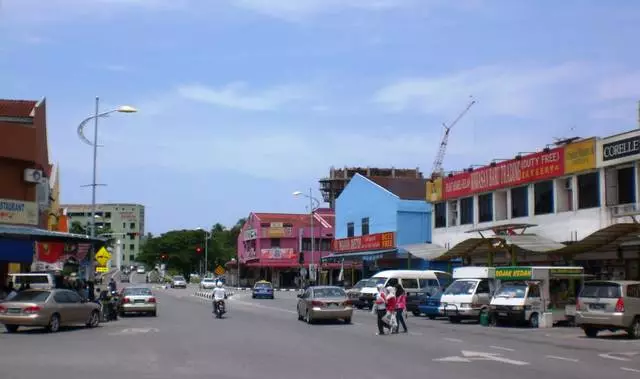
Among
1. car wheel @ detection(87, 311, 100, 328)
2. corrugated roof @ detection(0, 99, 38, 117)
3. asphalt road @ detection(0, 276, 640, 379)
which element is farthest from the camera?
corrugated roof @ detection(0, 99, 38, 117)

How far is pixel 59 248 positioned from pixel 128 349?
41.1m

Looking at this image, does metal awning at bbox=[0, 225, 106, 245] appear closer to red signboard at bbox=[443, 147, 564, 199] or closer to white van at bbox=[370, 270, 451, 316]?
white van at bbox=[370, 270, 451, 316]

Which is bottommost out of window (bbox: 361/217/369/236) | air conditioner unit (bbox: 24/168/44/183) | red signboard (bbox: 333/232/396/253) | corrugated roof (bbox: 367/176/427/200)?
red signboard (bbox: 333/232/396/253)

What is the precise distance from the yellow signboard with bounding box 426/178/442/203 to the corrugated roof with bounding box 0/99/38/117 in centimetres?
2559

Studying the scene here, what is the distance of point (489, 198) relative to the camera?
44906mm

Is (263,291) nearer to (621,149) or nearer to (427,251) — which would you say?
(427,251)

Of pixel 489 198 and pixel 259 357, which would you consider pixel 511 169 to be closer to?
pixel 489 198

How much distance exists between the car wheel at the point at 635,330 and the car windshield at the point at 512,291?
19.0 ft

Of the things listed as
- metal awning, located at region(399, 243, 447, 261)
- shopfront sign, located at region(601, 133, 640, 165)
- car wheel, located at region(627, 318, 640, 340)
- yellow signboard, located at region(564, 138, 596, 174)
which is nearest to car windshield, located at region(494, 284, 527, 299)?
car wheel, located at region(627, 318, 640, 340)

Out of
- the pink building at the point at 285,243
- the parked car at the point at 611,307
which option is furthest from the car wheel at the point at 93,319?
the pink building at the point at 285,243

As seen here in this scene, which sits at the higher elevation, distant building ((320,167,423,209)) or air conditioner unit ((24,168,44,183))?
distant building ((320,167,423,209))

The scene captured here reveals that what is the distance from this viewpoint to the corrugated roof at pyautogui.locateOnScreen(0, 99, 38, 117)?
139 ft

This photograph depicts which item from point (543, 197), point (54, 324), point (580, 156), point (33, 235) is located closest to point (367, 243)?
point (543, 197)

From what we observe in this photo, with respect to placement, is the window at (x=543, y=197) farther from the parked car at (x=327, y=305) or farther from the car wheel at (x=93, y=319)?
the car wheel at (x=93, y=319)
